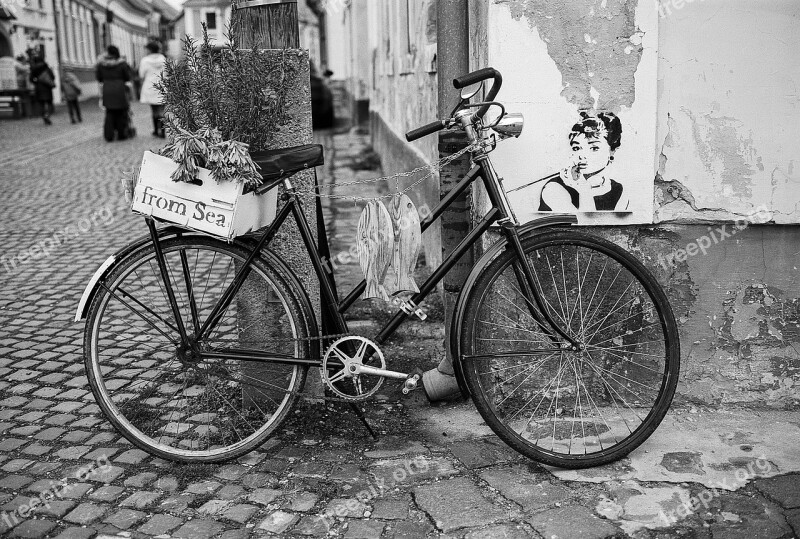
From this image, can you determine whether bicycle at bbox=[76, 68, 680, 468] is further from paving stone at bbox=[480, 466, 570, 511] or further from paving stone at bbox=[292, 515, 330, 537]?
paving stone at bbox=[292, 515, 330, 537]

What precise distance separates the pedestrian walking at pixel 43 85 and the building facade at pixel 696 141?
2113 centimetres

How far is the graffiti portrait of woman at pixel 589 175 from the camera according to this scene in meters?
3.49

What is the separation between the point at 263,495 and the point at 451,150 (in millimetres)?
1573

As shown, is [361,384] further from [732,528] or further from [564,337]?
[732,528]

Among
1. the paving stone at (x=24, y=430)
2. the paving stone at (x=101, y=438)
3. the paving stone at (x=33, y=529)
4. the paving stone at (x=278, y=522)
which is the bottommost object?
the paving stone at (x=278, y=522)

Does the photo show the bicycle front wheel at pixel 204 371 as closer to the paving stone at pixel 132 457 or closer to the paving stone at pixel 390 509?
the paving stone at pixel 132 457

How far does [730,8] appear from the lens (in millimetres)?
3357

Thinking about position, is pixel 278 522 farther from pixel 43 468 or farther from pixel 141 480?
pixel 43 468

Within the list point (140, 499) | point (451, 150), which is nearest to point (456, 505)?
point (140, 499)

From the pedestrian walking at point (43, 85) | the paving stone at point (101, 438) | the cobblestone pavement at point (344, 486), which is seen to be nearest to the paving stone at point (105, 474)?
the cobblestone pavement at point (344, 486)

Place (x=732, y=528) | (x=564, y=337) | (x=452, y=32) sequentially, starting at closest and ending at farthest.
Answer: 1. (x=732, y=528)
2. (x=564, y=337)
3. (x=452, y=32)

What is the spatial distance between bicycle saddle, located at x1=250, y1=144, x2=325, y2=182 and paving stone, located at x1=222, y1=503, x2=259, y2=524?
Result: 3.84 ft

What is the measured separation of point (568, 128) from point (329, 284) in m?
1.17

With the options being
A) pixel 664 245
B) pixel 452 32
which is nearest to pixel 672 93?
pixel 664 245
